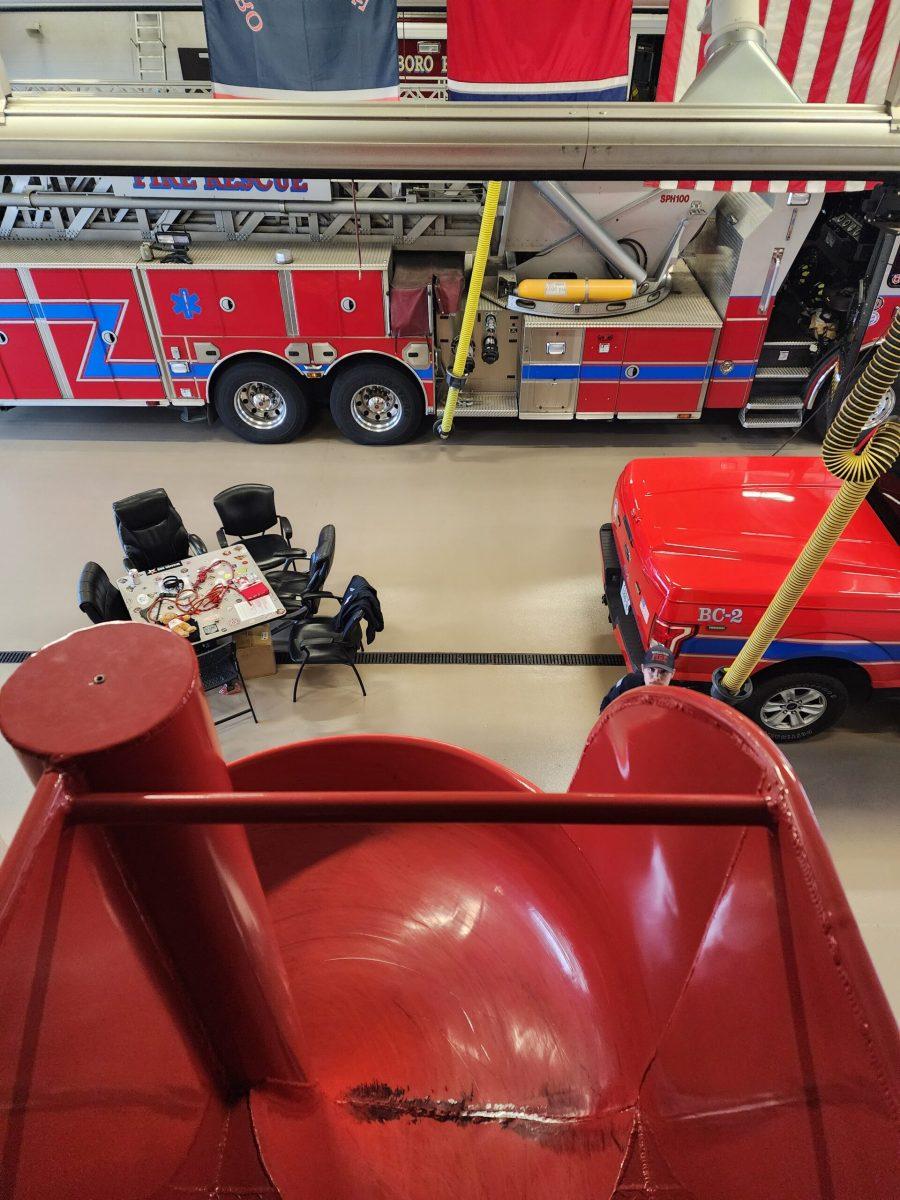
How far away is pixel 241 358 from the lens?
8695 millimetres

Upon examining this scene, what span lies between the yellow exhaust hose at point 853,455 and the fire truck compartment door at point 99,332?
7652mm

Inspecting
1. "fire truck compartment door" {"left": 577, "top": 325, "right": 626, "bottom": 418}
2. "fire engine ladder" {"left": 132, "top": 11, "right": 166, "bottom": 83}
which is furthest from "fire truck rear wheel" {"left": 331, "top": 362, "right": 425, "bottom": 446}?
"fire engine ladder" {"left": 132, "top": 11, "right": 166, "bottom": 83}

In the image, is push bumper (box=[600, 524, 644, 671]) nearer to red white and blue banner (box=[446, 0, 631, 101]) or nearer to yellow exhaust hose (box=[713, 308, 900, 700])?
yellow exhaust hose (box=[713, 308, 900, 700])

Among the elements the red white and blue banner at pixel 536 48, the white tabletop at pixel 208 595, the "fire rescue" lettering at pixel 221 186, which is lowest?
the white tabletop at pixel 208 595

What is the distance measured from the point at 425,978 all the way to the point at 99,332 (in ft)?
29.5

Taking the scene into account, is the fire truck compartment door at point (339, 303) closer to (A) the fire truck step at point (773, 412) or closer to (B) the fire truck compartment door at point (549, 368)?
(B) the fire truck compartment door at point (549, 368)

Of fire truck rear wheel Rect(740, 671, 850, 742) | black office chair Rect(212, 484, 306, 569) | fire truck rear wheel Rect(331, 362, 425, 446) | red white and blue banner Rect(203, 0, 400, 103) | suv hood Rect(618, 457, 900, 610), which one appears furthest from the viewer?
fire truck rear wheel Rect(331, 362, 425, 446)

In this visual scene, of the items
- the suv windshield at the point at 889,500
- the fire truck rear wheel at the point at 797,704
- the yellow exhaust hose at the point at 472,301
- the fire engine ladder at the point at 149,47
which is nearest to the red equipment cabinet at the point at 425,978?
the fire truck rear wheel at the point at 797,704

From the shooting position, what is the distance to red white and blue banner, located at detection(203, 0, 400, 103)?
3.47 metres

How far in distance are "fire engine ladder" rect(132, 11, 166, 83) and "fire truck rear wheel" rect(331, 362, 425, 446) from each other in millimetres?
3760

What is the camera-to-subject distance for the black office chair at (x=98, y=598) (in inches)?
202

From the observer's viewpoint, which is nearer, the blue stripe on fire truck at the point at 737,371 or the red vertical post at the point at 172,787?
the red vertical post at the point at 172,787

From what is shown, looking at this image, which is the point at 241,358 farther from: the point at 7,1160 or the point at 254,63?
the point at 7,1160

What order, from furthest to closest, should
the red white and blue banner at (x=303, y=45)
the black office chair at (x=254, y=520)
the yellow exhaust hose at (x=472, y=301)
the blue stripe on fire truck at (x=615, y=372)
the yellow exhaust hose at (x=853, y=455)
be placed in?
the blue stripe on fire truck at (x=615, y=372) < the yellow exhaust hose at (x=472, y=301) < the black office chair at (x=254, y=520) < the red white and blue banner at (x=303, y=45) < the yellow exhaust hose at (x=853, y=455)
